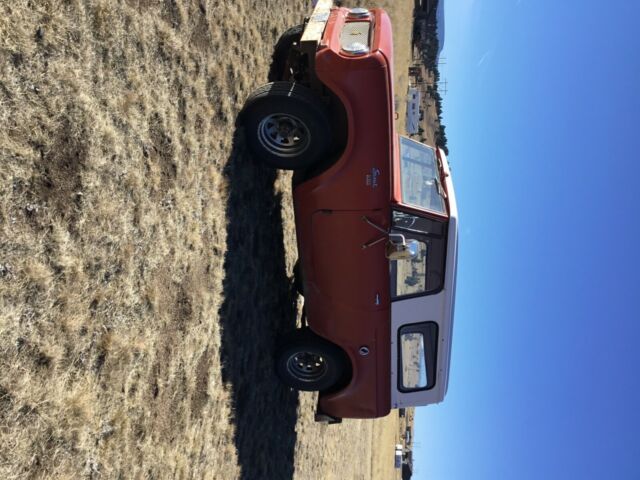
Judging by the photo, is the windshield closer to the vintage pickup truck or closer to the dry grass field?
the vintage pickup truck

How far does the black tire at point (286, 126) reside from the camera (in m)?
5.11

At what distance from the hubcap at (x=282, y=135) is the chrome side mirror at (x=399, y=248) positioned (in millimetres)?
1263

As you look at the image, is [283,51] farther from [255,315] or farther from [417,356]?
[417,356]

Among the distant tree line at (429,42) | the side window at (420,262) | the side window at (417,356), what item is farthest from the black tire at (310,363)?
the distant tree line at (429,42)

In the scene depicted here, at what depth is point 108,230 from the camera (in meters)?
3.56

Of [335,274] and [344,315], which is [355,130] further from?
[344,315]

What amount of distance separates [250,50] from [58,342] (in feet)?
13.9

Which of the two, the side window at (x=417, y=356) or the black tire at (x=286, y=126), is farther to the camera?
the side window at (x=417, y=356)

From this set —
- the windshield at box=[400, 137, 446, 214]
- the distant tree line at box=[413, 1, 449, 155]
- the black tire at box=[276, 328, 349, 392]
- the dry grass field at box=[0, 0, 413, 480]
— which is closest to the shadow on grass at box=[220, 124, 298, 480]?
the dry grass field at box=[0, 0, 413, 480]

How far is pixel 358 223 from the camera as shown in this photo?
210 inches

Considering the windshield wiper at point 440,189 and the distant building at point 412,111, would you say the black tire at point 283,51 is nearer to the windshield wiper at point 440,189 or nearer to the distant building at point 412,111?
the windshield wiper at point 440,189

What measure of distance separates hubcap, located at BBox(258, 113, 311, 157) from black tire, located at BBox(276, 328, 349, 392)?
6.85 ft

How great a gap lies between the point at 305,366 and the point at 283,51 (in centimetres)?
383

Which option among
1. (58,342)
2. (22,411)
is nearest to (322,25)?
(58,342)
